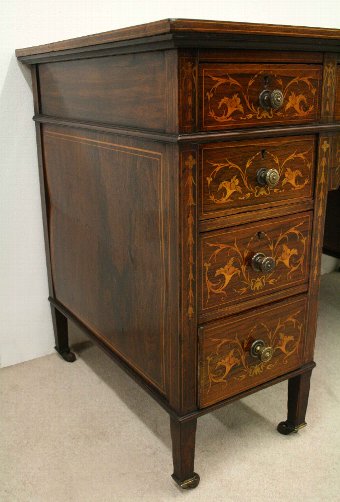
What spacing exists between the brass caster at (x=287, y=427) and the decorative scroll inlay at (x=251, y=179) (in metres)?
0.58

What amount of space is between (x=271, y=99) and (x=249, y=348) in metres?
0.49

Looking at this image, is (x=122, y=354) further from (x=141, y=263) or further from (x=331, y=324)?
(x=331, y=324)

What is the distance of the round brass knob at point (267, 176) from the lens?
101 centimetres

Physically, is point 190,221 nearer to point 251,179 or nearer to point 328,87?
point 251,179

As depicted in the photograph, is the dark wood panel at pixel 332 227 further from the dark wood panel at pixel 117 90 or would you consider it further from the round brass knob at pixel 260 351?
the dark wood panel at pixel 117 90

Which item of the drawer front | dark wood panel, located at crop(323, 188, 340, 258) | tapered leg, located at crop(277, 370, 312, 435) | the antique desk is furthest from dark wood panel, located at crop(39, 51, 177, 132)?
dark wood panel, located at crop(323, 188, 340, 258)

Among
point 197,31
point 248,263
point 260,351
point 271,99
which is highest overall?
point 197,31

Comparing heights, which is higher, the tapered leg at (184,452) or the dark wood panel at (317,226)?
the dark wood panel at (317,226)

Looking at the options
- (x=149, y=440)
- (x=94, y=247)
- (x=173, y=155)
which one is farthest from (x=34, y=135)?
(x=149, y=440)

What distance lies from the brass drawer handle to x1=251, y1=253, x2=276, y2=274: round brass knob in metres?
0.28

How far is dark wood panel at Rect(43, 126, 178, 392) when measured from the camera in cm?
102

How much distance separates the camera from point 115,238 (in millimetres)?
1175

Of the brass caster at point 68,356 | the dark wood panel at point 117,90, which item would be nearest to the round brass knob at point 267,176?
the dark wood panel at point 117,90

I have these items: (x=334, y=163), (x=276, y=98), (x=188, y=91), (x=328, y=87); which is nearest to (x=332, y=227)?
(x=334, y=163)
